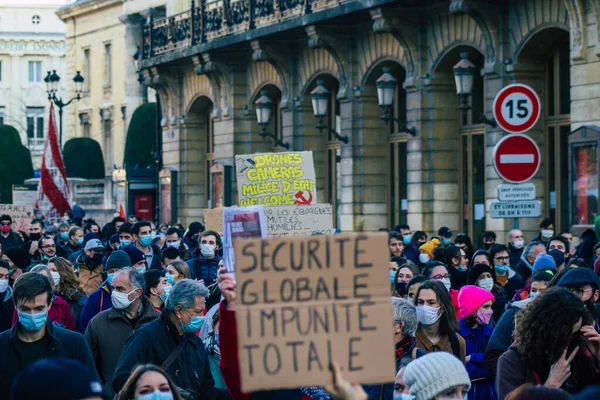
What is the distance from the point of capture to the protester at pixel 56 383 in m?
4.30

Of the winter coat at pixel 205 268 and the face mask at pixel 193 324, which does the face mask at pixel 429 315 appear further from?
the winter coat at pixel 205 268

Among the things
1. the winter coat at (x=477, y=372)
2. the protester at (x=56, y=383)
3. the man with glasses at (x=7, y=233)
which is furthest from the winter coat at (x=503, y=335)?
the man with glasses at (x=7, y=233)

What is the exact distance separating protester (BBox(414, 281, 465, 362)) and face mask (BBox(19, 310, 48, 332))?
2346 mm

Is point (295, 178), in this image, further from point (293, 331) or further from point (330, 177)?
point (330, 177)

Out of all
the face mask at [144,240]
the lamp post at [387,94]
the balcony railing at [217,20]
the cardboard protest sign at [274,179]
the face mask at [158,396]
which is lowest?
the face mask at [158,396]

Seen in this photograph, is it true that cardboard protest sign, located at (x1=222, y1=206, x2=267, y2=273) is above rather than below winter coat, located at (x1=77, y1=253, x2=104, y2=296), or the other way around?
above

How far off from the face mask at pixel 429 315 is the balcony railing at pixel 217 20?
18.7 meters

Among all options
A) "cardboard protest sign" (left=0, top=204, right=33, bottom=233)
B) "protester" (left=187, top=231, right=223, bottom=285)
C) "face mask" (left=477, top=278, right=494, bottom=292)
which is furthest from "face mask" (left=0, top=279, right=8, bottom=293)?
"cardboard protest sign" (left=0, top=204, right=33, bottom=233)

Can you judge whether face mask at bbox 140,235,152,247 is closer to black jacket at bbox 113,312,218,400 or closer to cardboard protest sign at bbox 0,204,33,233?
cardboard protest sign at bbox 0,204,33,233

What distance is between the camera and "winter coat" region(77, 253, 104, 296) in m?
14.4

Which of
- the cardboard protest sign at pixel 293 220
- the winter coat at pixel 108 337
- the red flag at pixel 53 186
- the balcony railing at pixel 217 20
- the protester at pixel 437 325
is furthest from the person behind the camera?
the red flag at pixel 53 186

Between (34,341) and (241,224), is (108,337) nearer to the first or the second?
(34,341)

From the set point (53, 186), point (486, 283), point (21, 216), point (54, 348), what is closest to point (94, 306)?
point (486, 283)

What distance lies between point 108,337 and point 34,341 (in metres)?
1.86
